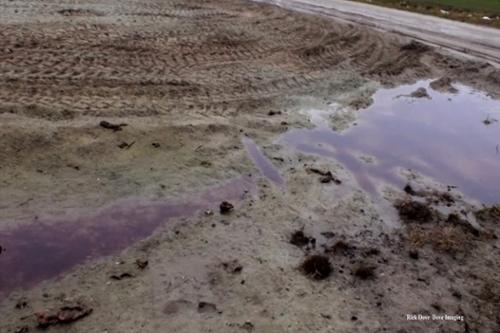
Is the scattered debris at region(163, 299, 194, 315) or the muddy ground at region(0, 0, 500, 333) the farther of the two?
the muddy ground at region(0, 0, 500, 333)

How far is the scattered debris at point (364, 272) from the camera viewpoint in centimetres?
654

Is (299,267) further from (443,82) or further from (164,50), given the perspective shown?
(443,82)

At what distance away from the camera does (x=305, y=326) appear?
5.64 meters

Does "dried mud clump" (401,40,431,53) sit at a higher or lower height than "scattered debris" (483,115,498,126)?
higher

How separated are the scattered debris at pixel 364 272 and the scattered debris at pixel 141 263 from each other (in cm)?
257

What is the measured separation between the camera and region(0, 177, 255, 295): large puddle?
618 centimetres

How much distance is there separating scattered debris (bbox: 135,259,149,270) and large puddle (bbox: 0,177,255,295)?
1.28 feet

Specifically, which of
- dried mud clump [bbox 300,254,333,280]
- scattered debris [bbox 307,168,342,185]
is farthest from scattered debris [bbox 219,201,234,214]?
scattered debris [bbox 307,168,342,185]

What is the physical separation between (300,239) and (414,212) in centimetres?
207

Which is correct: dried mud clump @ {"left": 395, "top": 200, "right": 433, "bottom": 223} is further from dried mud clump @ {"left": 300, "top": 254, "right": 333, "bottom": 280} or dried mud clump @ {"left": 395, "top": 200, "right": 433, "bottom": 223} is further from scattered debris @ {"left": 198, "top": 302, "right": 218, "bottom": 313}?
scattered debris @ {"left": 198, "top": 302, "right": 218, "bottom": 313}

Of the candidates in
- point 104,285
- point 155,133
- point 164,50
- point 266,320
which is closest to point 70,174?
point 155,133

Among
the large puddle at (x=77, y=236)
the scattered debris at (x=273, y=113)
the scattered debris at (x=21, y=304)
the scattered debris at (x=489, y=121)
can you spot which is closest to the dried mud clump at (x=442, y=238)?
the large puddle at (x=77, y=236)

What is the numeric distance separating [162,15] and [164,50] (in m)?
4.37

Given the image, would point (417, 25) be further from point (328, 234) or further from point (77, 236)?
point (77, 236)
